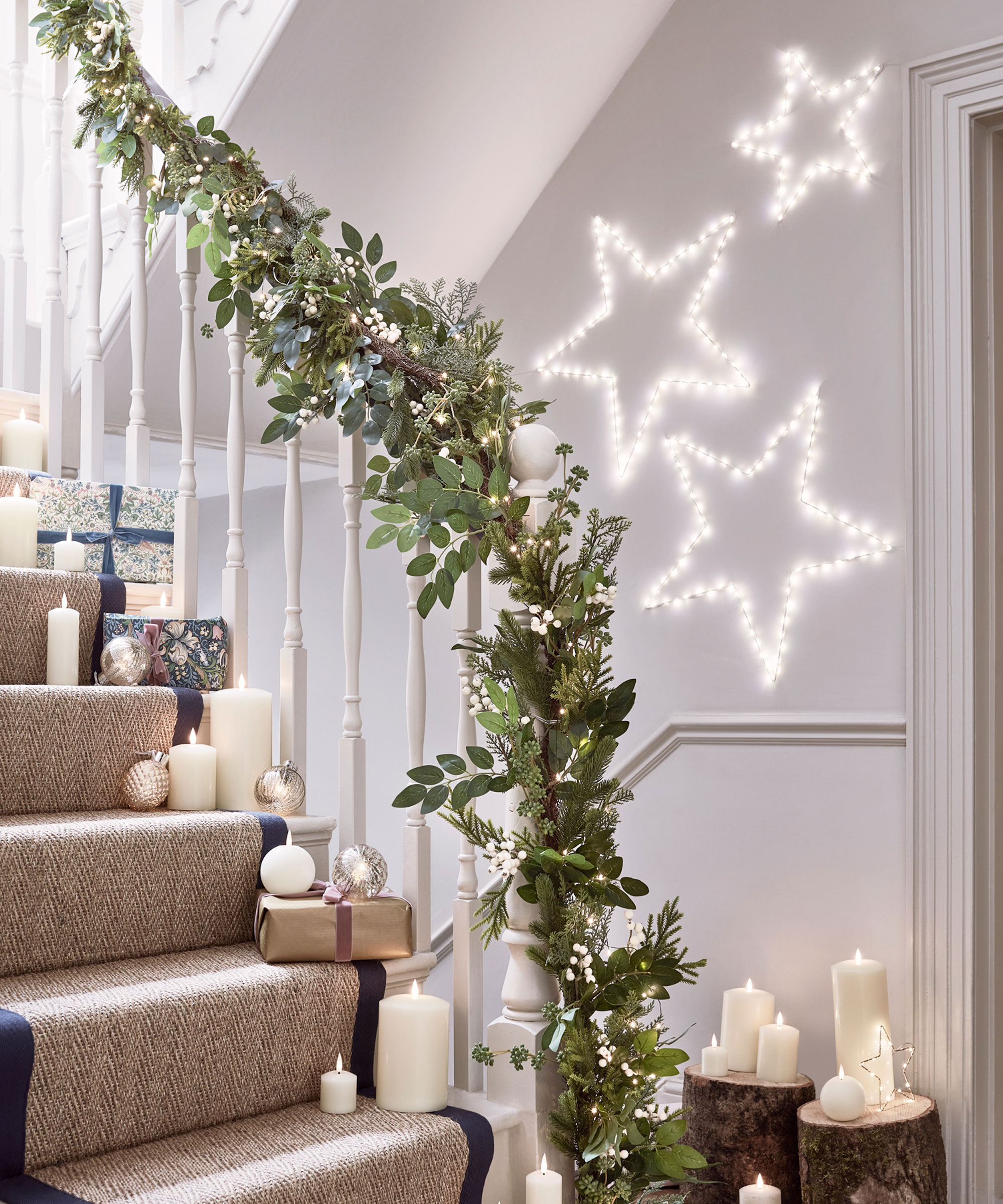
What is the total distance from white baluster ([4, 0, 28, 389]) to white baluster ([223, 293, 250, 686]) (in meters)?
0.85

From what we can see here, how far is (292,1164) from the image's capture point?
1.12 meters

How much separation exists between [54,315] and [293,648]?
87 cm

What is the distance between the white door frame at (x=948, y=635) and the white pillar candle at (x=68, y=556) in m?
1.57

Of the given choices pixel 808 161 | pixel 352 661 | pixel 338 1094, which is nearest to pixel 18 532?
pixel 352 661

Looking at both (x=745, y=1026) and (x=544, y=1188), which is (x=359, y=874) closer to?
(x=544, y=1188)

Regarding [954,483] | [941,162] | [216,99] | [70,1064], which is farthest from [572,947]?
[216,99]

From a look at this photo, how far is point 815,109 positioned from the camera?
250 centimetres

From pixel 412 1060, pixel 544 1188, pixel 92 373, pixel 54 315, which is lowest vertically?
pixel 544 1188

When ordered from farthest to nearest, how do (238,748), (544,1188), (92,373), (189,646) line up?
1. (92,373)
2. (189,646)
3. (238,748)
4. (544,1188)

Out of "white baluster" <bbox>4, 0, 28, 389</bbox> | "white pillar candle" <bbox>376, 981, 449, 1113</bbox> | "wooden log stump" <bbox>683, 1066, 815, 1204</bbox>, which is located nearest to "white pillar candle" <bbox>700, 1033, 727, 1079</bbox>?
"wooden log stump" <bbox>683, 1066, 815, 1204</bbox>

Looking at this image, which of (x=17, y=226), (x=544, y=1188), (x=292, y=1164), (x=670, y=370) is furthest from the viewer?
(x=670, y=370)

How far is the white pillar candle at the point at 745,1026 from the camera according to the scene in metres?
2.13

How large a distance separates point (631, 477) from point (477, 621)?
4.13 ft

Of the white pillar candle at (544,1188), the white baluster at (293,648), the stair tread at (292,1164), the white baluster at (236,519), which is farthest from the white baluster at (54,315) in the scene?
the white pillar candle at (544,1188)
